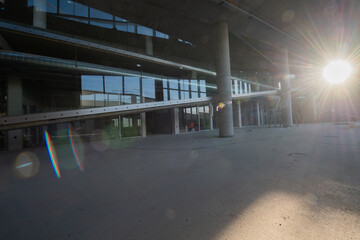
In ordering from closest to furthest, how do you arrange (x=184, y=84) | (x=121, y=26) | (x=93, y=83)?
(x=93, y=83) → (x=121, y=26) → (x=184, y=84)

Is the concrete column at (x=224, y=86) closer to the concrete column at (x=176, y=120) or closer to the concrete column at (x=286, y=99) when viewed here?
the concrete column at (x=176, y=120)

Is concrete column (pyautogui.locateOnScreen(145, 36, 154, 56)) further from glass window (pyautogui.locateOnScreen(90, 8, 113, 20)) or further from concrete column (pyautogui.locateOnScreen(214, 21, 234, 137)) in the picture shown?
concrete column (pyautogui.locateOnScreen(214, 21, 234, 137))

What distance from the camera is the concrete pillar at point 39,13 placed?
28.3ft

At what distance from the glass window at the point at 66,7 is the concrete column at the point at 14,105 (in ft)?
18.1

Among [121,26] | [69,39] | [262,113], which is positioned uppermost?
[121,26]

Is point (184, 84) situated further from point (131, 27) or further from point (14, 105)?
point (14, 105)

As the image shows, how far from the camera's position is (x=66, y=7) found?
31.9 feet

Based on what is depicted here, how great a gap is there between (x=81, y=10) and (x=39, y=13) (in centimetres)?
248

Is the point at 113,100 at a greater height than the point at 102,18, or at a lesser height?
lesser

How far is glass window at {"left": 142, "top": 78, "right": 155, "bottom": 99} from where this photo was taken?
10.2 m

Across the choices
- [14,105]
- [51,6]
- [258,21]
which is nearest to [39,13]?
[51,6]

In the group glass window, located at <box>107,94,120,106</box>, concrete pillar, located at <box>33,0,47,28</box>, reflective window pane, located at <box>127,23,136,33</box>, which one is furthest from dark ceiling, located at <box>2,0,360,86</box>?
glass window, located at <box>107,94,120,106</box>

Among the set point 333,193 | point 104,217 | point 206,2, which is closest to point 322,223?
point 333,193

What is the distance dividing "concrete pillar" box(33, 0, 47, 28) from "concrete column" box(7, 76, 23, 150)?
3.74m
